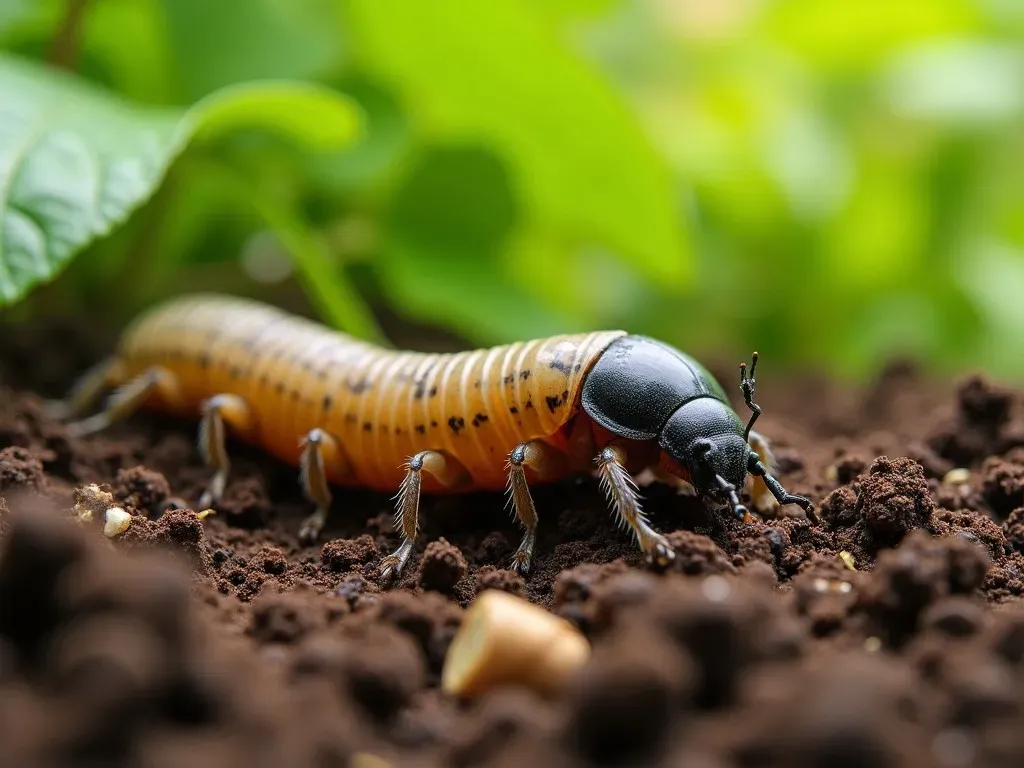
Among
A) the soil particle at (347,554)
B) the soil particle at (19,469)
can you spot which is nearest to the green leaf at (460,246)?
the soil particle at (347,554)

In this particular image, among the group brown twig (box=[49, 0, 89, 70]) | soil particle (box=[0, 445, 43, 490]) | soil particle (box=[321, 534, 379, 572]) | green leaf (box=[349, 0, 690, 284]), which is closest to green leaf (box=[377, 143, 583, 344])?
green leaf (box=[349, 0, 690, 284])

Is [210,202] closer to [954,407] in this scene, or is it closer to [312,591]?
[312,591]

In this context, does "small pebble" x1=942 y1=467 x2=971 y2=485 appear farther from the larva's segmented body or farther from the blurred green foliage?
the blurred green foliage

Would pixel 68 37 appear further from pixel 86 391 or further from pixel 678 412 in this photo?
pixel 678 412

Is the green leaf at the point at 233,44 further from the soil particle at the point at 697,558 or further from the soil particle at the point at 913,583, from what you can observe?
the soil particle at the point at 913,583

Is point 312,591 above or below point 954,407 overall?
below

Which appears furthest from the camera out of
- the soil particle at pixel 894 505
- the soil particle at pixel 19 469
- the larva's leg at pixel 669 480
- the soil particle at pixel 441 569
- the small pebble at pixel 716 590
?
the larva's leg at pixel 669 480

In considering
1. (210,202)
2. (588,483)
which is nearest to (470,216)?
(210,202)
